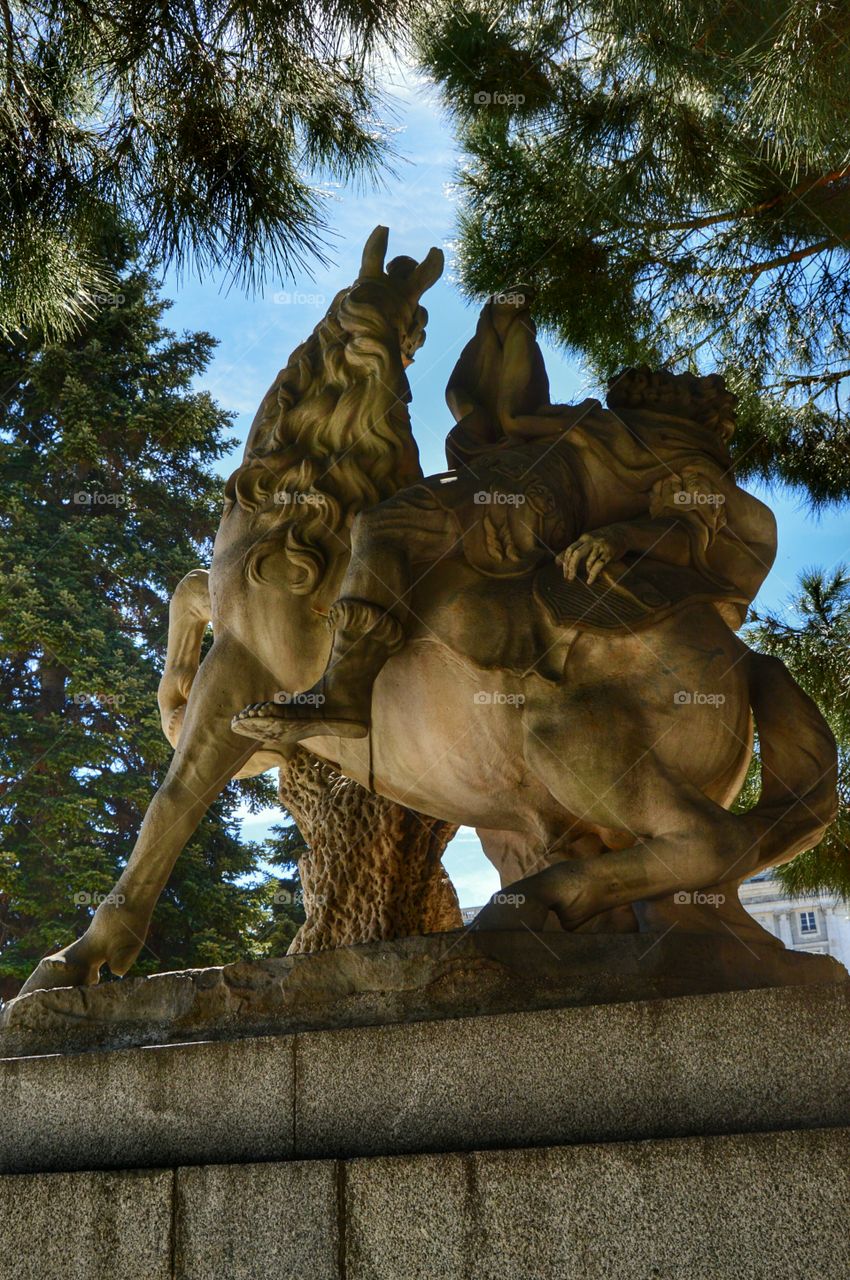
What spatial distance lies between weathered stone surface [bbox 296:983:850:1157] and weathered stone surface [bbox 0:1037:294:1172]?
0.10 m

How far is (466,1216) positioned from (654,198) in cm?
510

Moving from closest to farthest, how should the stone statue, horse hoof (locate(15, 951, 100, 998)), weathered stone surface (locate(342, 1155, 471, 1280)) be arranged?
1. weathered stone surface (locate(342, 1155, 471, 1280))
2. the stone statue
3. horse hoof (locate(15, 951, 100, 998))

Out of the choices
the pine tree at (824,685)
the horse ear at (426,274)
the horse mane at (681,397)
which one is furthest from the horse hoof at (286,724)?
the pine tree at (824,685)

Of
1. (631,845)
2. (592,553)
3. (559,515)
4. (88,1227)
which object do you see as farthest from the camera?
(559,515)

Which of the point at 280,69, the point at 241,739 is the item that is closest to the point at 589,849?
the point at 241,739

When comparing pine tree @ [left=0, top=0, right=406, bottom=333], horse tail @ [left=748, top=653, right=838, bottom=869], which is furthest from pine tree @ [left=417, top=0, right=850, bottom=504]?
horse tail @ [left=748, top=653, right=838, bottom=869]

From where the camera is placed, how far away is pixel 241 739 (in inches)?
161

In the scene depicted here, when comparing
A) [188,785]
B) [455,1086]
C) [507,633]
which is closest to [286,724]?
[507,633]

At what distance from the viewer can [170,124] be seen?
17.9ft

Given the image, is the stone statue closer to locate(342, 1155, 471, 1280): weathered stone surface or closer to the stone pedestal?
the stone pedestal

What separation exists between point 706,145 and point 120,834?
12997 millimetres

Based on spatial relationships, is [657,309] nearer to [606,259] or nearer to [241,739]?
[606,259]

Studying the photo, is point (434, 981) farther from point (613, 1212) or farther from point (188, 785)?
point (188, 785)

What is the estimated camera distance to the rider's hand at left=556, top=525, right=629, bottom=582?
11.6 ft
